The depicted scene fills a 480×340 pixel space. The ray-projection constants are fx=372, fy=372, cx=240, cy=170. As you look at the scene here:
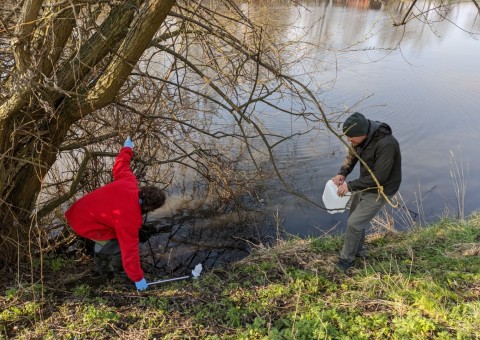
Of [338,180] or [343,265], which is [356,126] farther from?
[343,265]

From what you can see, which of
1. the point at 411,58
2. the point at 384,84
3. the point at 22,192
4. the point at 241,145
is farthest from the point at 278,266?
the point at 411,58

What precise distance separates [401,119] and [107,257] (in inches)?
293

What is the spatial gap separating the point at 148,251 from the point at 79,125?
1.88 m

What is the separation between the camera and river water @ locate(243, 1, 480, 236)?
19.3 ft

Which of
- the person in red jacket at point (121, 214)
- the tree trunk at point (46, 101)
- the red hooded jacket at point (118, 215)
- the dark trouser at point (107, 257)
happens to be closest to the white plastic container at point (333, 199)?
the person in red jacket at point (121, 214)

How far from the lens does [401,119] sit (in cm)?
877

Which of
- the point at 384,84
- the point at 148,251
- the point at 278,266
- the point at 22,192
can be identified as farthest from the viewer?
the point at 384,84

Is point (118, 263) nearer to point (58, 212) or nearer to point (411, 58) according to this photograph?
point (58, 212)

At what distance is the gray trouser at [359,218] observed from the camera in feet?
11.8

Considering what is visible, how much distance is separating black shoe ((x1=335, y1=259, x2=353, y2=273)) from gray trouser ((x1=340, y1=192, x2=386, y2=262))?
Answer: 0.03 metres

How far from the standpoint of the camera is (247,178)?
5.90 metres

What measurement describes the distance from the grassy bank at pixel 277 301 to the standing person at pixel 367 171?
33cm

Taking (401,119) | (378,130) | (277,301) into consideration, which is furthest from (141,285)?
(401,119)

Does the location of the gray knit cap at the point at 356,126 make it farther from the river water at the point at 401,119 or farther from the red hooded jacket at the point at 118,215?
the red hooded jacket at the point at 118,215
